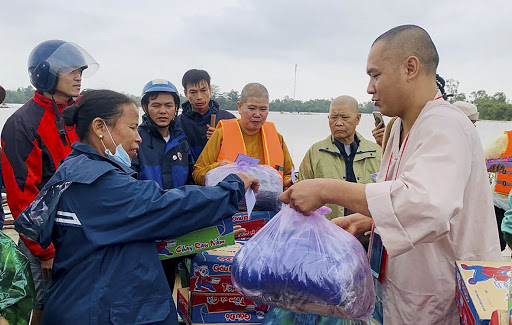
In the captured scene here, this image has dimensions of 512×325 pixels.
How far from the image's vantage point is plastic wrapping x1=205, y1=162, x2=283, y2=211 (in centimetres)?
303

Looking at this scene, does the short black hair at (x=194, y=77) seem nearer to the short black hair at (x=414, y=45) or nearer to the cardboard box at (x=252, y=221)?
the cardboard box at (x=252, y=221)

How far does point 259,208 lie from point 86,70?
162 centimetres

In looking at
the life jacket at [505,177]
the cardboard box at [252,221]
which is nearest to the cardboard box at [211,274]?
the cardboard box at [252,221]

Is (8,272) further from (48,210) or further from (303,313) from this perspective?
(303,313)

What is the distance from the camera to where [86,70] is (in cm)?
329

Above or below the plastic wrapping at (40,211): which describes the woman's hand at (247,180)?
above

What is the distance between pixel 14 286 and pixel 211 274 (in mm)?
1068

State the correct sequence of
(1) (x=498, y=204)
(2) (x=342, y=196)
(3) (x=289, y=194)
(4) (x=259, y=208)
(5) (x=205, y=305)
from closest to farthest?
(2) (x=342, y=196), (3) (x=289, y=194), (5) (x=205, y=305), (4) (x=259, y=208), (1) (x=498, y=204)

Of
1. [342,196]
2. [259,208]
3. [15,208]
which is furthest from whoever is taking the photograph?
[259,208]

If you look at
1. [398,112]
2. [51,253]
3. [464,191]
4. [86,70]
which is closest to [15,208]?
[51,253]

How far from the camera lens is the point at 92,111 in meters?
2.13

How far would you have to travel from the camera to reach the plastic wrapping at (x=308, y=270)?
1.72 m

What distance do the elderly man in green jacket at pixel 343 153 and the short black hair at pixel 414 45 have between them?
2281mm

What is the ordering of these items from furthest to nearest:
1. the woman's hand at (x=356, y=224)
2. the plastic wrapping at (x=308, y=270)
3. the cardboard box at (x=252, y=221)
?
the cardboard box at (x=252, y=221), the woman's hand at (x=356, y=224), the plastic wrapping at (x=308, y=270)
